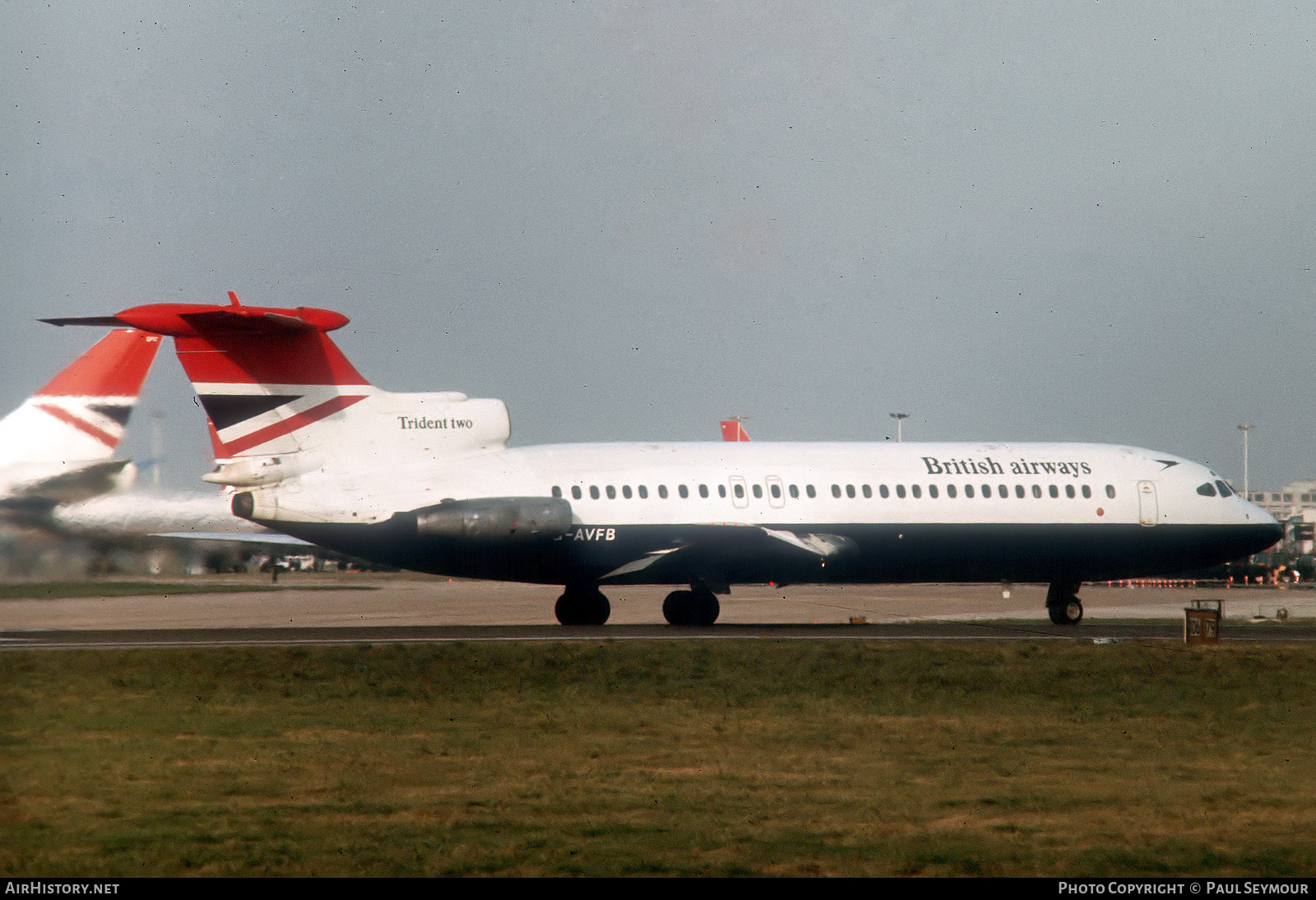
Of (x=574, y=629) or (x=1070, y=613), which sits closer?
(x=574, y=629)

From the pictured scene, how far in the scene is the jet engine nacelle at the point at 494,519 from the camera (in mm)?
28703

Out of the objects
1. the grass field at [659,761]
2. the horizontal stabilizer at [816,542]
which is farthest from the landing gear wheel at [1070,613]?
the grass field at [659,761]

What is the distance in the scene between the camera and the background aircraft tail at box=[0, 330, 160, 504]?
12.8 m

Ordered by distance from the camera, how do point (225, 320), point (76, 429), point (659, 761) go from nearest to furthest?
1. point (76, 429)
2. point (659, 761)
3. point (225, 320)

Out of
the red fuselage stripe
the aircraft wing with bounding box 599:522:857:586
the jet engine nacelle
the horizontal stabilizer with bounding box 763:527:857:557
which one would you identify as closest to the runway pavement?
the aircraft wing with bounding box 599:522:857:586

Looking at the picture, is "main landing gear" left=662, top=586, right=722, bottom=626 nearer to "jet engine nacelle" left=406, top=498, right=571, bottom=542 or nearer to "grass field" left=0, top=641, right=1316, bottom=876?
"jet engine nacelle" left=406, top=498, right=571, bottom=542

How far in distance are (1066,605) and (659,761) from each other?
2181 centimetres

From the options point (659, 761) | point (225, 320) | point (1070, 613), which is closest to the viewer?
point (659, 761)

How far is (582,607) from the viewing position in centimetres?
3131

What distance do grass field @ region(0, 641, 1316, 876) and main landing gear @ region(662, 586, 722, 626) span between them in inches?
297

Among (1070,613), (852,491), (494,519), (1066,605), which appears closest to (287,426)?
(494,519)

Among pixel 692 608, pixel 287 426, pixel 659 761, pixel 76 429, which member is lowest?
pixel 659 761

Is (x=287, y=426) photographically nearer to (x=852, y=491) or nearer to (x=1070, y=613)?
(x=852, y=491)

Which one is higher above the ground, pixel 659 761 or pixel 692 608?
pixel 692 608
